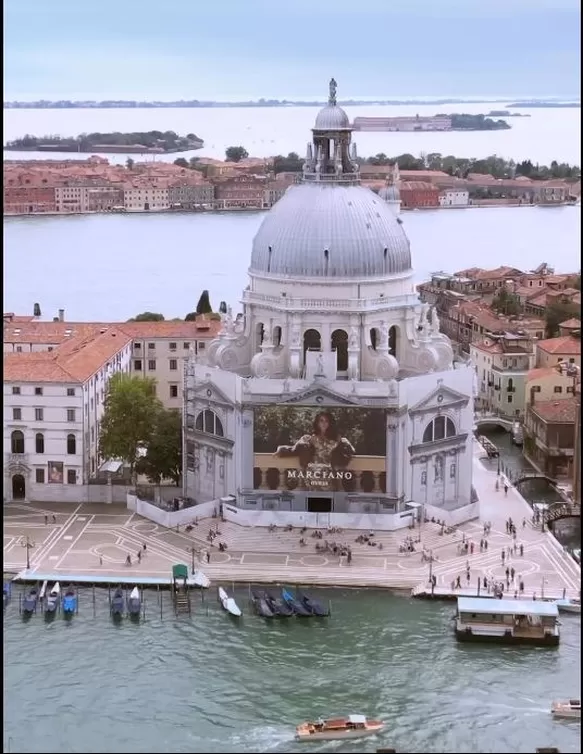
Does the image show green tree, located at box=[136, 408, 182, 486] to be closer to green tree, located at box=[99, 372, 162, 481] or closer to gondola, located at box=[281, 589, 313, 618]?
green tree, located at box=[99, 372, 162, 481]

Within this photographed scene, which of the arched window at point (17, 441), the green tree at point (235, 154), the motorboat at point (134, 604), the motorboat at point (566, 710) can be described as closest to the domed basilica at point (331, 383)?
the arched window at point (17, 441)

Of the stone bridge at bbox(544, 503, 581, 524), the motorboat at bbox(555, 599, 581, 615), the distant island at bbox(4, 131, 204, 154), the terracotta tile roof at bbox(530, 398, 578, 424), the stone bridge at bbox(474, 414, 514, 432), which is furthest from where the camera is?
→ the distant island at bbox(4, 131, 204, 154)

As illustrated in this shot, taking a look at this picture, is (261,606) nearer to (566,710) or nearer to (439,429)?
(566,710)

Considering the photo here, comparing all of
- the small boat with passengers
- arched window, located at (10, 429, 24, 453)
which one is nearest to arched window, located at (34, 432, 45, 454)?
arched window, located at (10, 429, 24, 453)

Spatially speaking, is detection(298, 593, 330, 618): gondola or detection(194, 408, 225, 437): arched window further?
detection(194, 408, 225, 437): arched window

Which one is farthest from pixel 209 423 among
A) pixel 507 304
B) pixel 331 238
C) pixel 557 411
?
pixel 507 304

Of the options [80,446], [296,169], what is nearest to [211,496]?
[80,446]

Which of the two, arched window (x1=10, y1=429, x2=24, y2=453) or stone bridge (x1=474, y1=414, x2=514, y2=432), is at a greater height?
arched window (x1=10, y1=429, x2=24, y2=453)
